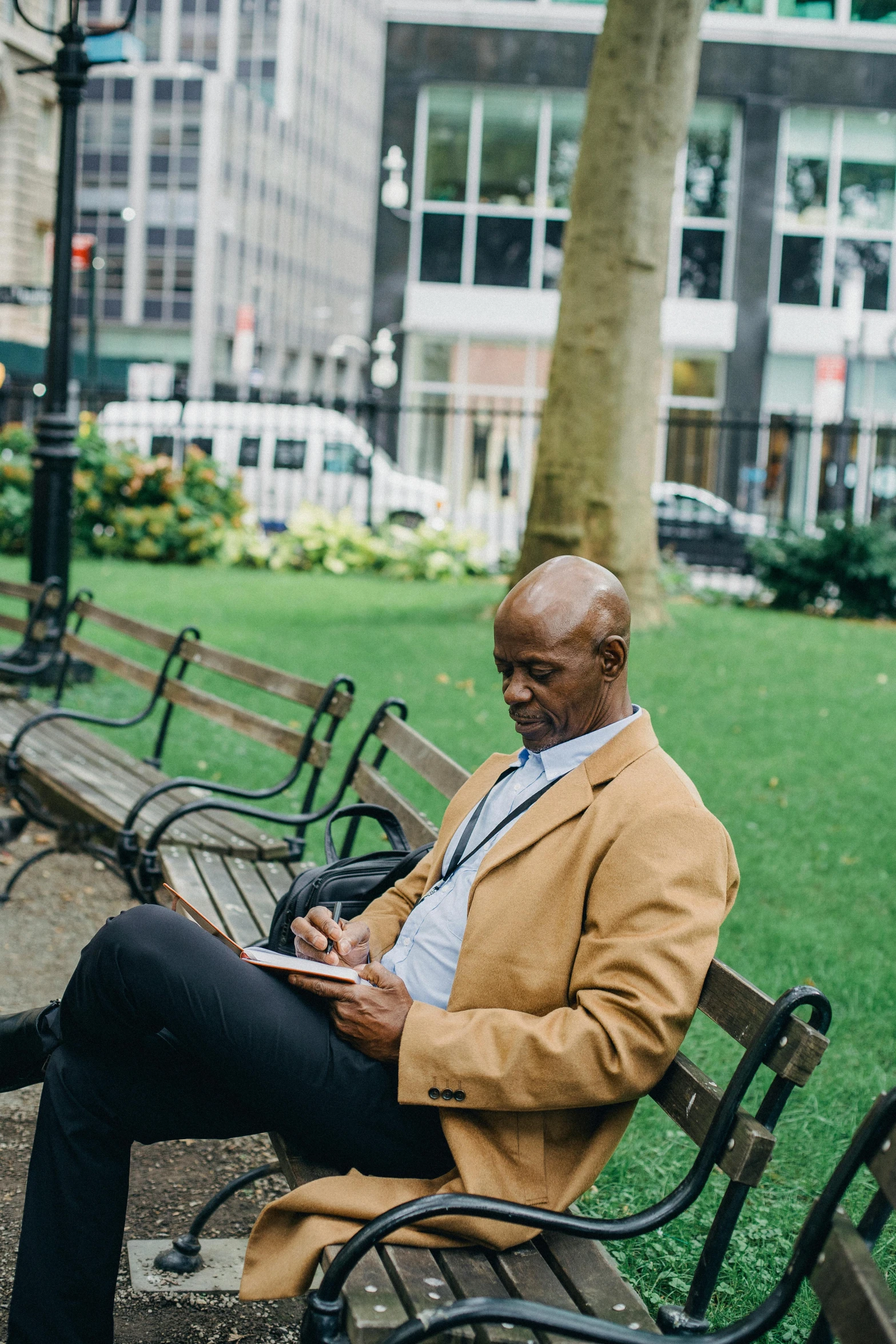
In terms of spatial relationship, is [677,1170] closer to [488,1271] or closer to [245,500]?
[488,1271]

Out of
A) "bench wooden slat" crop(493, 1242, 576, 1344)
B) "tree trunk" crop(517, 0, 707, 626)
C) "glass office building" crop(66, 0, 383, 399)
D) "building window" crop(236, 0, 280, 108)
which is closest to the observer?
"bench wooden slat" crop(493, 1242, 576, 1344)

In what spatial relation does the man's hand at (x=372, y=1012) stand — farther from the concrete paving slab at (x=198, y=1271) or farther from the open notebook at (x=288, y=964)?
the concrete paving slab at (x=198, y=1271)

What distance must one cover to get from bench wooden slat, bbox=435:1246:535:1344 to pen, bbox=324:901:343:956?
673mm

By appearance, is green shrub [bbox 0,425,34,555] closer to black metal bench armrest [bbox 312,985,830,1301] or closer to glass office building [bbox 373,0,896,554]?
glass office building [bbox 373,0,896,554]

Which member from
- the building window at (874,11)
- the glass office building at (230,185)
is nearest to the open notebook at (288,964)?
the building window at (874,11)

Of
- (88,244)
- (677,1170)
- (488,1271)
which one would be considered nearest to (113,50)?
(677,1170)

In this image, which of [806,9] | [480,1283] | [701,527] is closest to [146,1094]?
[480,1283]

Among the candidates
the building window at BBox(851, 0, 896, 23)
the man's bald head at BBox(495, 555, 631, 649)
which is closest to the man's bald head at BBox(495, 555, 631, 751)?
the man's bald head at BBox(495, 555, 631, 649)

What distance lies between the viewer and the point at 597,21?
2503cm

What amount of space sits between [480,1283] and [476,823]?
2.78 feet

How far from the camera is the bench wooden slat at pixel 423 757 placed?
383 centimetres

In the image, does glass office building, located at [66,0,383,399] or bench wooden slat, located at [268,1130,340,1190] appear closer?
bench wooden slat, located at [268,1130,340,1190]

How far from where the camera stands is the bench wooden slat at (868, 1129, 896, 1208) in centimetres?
179

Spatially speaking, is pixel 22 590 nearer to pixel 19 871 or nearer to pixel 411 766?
pixel 19 871
